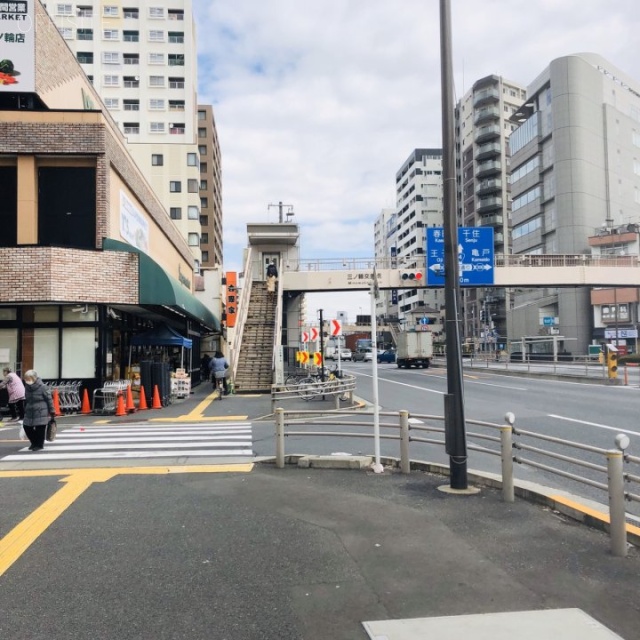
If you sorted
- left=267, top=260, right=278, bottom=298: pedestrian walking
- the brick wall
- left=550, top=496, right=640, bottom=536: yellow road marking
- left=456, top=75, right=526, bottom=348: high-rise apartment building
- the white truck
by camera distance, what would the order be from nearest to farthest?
left=550, top=496, right=640, bottom=536: yellow road marking < the brick wall < left=267, top=260, right=278, bottom=298: pedestrian walking < the white truck < left=456, top=75, right=526, bottom=348: high-rise apartment building

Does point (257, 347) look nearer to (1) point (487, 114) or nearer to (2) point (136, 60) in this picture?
(2) point (136, 60)

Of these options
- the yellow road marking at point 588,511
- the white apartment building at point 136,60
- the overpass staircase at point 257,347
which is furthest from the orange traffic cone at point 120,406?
the white apartment building at point 136,60

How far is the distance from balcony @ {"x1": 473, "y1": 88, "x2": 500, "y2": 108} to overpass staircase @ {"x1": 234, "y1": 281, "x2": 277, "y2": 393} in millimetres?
71440

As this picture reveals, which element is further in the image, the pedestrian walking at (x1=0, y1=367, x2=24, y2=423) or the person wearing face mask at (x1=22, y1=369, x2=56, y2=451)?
the pedestrian walking at (x1=0, y1=367, x2=24, y2=423)

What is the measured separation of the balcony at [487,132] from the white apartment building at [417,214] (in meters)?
22.1

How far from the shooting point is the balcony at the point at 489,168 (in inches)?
3639

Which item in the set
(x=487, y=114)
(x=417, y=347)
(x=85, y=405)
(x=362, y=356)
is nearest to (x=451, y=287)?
(x=85, y=405)

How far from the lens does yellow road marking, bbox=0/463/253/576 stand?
536 centimetres

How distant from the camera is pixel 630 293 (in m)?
61.5

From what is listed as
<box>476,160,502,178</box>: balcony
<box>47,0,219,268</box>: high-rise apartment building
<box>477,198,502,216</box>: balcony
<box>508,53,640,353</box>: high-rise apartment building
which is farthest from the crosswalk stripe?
<box>476,160,502,178</box>: balcony

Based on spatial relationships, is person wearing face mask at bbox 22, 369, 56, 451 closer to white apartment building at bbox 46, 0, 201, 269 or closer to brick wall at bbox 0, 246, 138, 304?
brick wall at bbox 0, 246, 138, 304

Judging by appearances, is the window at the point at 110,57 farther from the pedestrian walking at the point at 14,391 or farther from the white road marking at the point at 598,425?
the white road marking at the point at 598,425

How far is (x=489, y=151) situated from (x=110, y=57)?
57475 mm

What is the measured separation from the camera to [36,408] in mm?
10266
